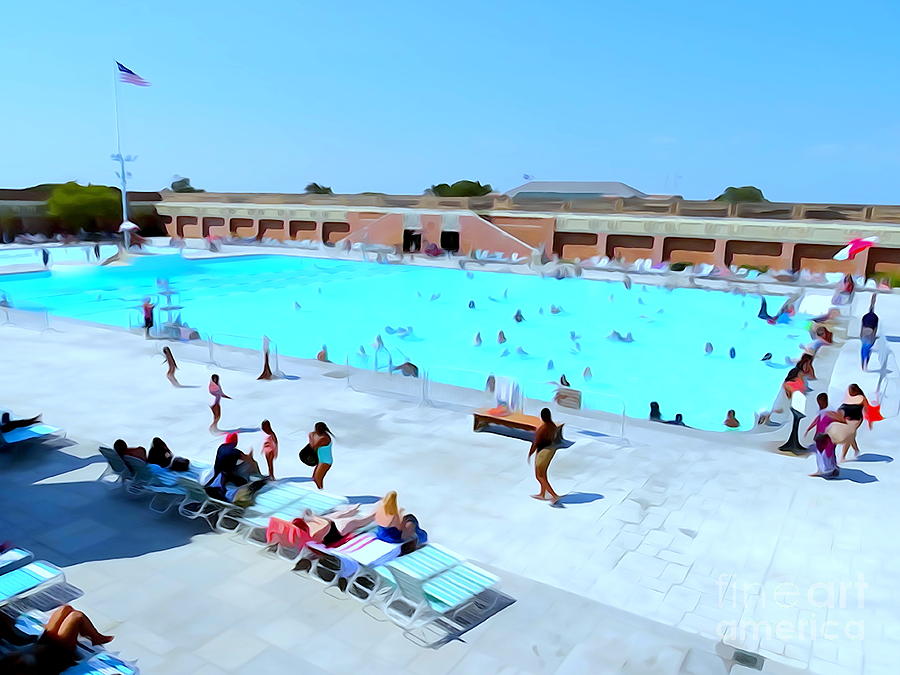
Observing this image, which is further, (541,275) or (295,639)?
(541,275)

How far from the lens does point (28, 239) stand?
45875mm

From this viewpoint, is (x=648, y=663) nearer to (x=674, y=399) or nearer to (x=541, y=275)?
(x=674, y=399)

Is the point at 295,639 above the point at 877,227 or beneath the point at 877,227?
beneath

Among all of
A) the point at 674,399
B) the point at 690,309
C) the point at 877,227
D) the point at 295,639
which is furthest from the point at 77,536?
the point at 877,227

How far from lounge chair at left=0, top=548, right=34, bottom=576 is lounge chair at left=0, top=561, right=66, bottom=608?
0.22 feet

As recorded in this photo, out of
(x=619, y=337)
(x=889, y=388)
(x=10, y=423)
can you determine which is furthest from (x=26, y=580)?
(x=619, y=337)

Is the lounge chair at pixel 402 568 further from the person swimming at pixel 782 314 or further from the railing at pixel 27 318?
the person swimming at pixel 782 314

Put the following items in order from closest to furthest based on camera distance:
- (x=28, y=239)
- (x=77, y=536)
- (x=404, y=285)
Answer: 1. (x=77, y=536)
2. (x=404, y=285)
3. (x=28, y=239)

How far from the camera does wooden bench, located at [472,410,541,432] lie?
11242 mm

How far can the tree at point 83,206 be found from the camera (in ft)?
165

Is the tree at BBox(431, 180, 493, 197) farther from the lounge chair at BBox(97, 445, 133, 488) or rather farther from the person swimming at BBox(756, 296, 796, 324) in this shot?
the lounge chair at BBox(97, 445, 133, 488)

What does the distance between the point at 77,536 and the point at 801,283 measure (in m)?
31.4

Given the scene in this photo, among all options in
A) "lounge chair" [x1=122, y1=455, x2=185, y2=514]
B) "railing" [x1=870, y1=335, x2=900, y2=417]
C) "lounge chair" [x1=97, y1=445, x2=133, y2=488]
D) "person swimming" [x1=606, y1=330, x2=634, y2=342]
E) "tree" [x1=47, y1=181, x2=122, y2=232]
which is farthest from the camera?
"tree" [x1=47, y1=181, x2=122, y2=232]

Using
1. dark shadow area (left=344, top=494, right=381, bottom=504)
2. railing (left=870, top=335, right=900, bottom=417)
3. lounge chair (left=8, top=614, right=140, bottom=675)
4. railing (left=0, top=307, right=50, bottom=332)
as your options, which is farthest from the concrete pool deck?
railing (left=0, top=307, right=50, bottom=332)
